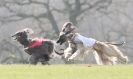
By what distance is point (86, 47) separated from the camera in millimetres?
15625

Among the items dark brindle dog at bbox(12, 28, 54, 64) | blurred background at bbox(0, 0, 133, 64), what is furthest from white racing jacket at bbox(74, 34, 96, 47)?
blurred background at bbox(0, 0, 133, 64)

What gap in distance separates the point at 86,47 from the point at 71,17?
1138 inches

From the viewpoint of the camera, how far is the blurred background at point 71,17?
1778 inches

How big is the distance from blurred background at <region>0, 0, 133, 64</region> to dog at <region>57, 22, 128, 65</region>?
28.0 metres

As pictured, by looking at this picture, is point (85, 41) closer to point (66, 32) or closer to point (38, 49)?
point (66, 32)

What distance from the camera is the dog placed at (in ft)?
51.4

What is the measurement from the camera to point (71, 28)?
1582cm

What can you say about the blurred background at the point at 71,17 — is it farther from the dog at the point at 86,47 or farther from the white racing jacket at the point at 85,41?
the white racing jacket at the point at 85,41
